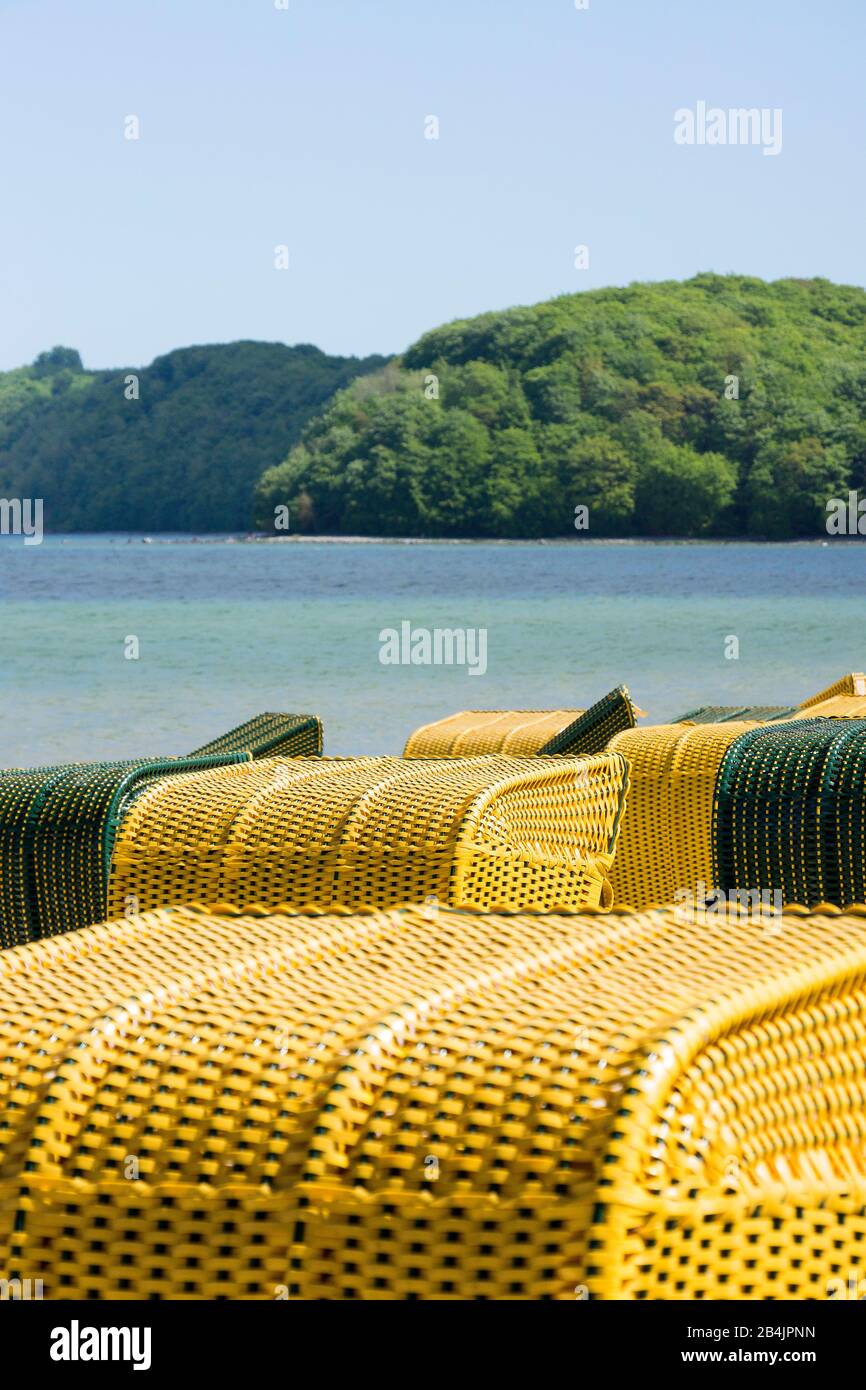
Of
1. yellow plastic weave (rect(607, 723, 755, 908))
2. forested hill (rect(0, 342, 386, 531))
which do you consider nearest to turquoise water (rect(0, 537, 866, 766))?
yellow plastic weave (rect(607, 723, 755, 908))

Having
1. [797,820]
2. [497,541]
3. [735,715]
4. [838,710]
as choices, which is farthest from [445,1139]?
[497,541]

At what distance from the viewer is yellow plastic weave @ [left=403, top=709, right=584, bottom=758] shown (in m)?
6.60

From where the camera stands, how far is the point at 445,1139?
1369 millimetres

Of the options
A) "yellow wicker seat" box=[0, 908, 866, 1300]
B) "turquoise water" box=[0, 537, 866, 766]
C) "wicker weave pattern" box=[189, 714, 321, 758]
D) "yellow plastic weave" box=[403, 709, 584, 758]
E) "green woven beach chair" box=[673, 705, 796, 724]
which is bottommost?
"turquoise water" box=[0, 537, 866, 766]

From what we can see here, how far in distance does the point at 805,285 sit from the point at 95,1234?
355ft

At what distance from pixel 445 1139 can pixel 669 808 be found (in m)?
3.08

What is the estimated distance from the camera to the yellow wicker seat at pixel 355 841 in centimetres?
297

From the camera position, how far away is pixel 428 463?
297 feet

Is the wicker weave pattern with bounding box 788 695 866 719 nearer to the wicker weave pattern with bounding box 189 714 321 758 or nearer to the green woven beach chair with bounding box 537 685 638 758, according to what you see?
the green woven beach chair with bounding box 537 685 638 758

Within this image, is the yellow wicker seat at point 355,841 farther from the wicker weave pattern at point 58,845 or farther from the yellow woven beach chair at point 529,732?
the yellow woven beach chair at point 529,732

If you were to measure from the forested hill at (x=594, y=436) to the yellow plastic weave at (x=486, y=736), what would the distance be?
80.8 metres

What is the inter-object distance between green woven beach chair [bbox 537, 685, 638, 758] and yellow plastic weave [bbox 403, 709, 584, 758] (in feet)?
3.89
